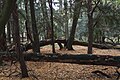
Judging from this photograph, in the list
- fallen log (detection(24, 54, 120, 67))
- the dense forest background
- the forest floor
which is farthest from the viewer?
the forest floor

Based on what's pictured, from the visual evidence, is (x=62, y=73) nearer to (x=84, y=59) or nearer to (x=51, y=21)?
(x=84, y=59)

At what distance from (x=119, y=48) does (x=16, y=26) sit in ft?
33.1

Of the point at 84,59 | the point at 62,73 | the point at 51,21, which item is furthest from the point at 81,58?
the point at 51,21

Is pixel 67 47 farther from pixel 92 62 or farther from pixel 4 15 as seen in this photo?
pixel 4 15

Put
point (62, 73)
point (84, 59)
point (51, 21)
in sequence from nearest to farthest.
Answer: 1. point (84, 59)
2. point (62, 73)
3. point (51, 21)

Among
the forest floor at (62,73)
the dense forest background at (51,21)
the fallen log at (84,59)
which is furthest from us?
the forest floor at (62,73)

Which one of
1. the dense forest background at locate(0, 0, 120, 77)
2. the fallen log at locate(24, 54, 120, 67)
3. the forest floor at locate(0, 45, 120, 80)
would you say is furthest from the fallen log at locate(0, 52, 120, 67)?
the forest floor at locate(0, 45, 120, 80)

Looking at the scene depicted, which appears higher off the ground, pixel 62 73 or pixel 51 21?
pixel 51 21

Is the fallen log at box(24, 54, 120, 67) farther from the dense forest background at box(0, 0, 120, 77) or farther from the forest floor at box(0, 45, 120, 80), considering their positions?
the forest floor at box(0, 45, 120, 80)

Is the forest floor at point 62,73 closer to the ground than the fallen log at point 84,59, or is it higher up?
closer to the ground

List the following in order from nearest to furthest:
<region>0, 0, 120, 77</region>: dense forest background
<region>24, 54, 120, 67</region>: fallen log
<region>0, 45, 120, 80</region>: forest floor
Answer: <region>24, 54, 120, 67</region>: fallen log → <region>0, 0, 120, 77</region>: dense forest background → <region>0, 45, 120, 80</region>: forest floor

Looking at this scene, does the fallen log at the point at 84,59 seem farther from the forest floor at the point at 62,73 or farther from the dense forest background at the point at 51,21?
the forest floor at the point at 62,73

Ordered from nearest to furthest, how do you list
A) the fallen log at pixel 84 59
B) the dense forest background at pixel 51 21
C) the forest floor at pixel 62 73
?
the fallen log at pixel 84 59 → the dense forest background at pixel 51 21 → the forest floor at pixel 62 73

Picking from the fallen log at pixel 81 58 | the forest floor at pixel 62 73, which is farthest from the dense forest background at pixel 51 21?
the forest floor at pixel 62 73
